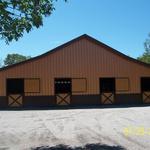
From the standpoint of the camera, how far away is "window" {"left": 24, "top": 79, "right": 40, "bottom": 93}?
30922mm

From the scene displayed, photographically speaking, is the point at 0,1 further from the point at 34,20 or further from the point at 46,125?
the point at 46,125

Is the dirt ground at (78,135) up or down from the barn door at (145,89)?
down

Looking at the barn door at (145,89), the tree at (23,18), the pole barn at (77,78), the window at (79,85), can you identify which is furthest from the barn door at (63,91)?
the tree at (23,18)

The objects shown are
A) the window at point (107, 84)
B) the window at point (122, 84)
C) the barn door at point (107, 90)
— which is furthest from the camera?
the window at point (122, 84)

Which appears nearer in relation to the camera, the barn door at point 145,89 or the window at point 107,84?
the window at point 107,84

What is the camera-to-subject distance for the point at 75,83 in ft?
104

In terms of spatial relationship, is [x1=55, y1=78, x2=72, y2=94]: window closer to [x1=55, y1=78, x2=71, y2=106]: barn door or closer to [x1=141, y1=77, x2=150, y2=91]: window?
[x1=55, y1=78, x2=71, y2=106]: barn door

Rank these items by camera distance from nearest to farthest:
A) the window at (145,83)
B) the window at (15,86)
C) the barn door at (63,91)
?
the window at (15,86), the barn door at (63,91), the window at (145,83)

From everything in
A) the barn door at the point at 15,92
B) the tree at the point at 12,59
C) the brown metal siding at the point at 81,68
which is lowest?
the barn door at the point at 15,92

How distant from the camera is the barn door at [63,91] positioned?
1235 inches

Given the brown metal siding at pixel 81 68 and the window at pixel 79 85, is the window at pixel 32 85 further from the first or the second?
the window at pixel 79 85
